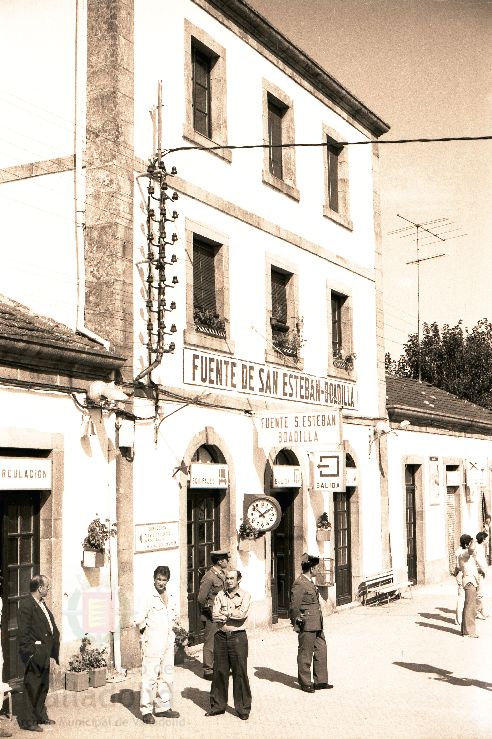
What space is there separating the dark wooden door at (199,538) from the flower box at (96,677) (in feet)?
9.81

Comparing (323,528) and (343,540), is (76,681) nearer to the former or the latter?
(323,528)

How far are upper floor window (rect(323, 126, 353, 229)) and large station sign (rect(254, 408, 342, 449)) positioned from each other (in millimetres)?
6006

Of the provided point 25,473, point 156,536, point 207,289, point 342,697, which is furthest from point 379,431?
point 25,473

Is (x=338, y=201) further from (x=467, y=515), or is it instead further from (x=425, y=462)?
(x=467, y=515)

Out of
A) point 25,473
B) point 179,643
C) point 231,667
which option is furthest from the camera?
point 179,643

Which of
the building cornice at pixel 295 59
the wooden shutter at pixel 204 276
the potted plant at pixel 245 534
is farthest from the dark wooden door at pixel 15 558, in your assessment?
the building cornice at pixel 295 59

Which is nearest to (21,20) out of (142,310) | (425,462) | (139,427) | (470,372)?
(142,310)

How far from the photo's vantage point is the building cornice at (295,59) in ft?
54.1

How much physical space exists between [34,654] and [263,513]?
21.7ft

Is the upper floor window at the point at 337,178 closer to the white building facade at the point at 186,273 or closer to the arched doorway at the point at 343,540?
the white building facade at the point at 186,273

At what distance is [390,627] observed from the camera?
16797 mm

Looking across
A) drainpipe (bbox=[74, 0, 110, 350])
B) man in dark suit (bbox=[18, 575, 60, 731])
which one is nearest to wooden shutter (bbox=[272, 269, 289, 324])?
drainpipe (bbox=[74, 0, 110, 350])

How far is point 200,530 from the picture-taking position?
1506 centimetres

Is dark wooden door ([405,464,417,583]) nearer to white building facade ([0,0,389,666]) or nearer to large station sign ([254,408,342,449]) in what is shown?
white building facade ([0,0,389,666])
